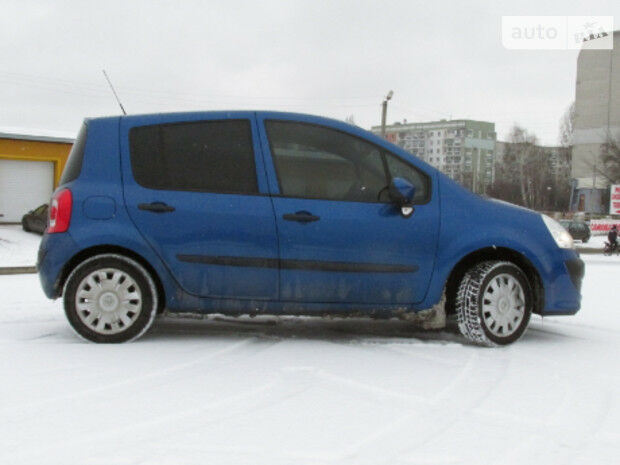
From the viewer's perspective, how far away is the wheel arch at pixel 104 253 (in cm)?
454

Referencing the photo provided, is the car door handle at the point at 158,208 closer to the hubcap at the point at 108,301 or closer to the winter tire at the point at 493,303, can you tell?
the hubcap at the point at 108,301

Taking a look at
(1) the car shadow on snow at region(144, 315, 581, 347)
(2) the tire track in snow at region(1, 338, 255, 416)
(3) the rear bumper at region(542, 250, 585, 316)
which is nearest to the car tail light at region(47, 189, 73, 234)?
(1) the car shadow on snow at region(144, 315, 581, 347)

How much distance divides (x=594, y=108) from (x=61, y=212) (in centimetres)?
7540

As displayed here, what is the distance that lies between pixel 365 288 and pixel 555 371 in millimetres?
1271

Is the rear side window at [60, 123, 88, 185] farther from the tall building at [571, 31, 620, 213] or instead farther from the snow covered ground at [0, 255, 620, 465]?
the tall building at [571, 31, 620, 213]

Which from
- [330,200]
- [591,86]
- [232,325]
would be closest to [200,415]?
[330,200]

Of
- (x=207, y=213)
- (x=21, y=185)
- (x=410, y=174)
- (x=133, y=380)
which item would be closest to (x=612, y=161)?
(x=21, y=185)

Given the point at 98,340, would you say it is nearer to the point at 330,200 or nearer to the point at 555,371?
the point at 330,200

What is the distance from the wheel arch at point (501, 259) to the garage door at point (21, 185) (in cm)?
2756

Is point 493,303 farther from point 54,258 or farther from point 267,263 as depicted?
point 54,258

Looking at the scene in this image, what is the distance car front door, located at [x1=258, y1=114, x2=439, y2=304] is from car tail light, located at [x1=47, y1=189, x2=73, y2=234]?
1.33 meters

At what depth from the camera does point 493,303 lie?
4.68 meters

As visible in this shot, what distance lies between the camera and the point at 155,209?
4.49 meters

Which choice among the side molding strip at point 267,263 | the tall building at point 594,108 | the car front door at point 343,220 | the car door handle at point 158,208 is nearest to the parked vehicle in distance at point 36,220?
the car door handle at point 158,208
